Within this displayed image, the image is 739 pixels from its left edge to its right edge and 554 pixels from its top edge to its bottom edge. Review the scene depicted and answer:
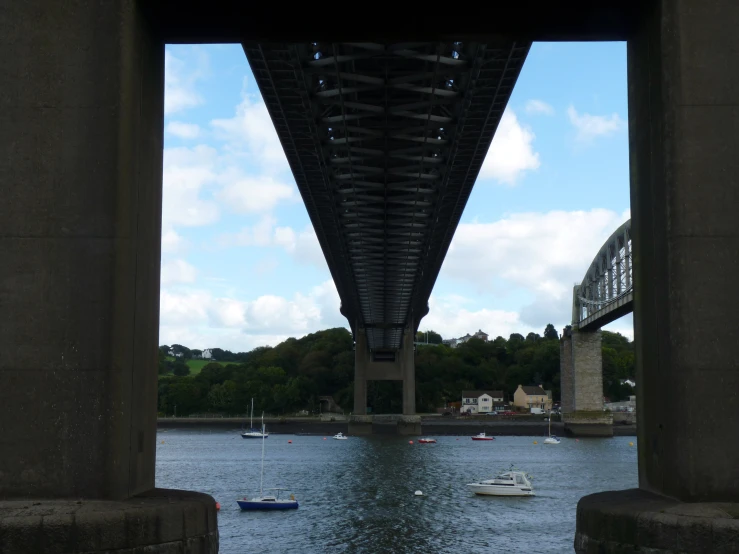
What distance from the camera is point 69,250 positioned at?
9312mm

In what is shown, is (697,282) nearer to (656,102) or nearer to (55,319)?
(656,102)

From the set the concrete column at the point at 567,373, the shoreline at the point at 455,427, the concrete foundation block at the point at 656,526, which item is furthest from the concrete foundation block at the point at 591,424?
the concrete foundation block at the point at 656,526

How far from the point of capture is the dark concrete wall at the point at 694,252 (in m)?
9.04

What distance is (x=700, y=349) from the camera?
29.9 feet

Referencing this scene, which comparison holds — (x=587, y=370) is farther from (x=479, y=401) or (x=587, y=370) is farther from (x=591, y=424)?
(x=479, y=401)

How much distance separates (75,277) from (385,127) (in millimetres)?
22274

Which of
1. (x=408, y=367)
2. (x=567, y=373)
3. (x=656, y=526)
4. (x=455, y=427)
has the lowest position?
(x=455, y=427)

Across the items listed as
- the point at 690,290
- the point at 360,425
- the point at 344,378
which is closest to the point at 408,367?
the point at 360,425

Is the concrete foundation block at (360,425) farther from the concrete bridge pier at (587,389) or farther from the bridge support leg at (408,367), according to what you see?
the concrete bridge pier at (587,389)

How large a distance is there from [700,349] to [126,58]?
20.7 feet

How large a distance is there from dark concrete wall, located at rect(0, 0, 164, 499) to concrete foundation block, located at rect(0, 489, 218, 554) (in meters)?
0.31

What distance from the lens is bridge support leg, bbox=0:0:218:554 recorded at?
901cm

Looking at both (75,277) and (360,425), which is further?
(360,425)

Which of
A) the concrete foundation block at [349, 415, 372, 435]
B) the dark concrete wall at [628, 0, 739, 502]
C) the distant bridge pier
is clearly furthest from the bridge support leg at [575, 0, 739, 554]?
the concrete foundation block at [349, 415, 372, 435]
